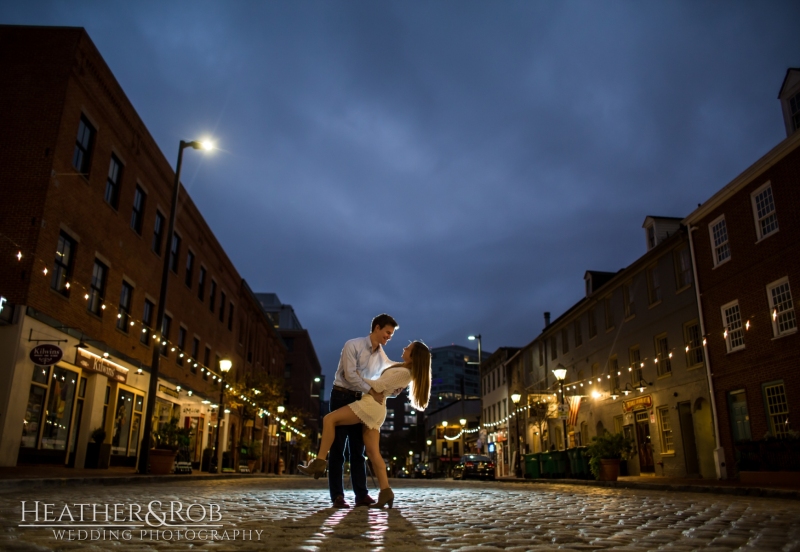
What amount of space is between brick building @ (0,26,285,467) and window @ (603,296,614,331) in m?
19.2

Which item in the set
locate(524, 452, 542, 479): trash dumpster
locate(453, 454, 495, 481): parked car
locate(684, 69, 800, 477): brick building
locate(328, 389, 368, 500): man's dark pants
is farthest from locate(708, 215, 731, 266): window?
locate(453, 454, 495, 481): parked car

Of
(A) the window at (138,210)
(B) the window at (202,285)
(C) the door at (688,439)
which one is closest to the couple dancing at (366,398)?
(A) the window at (138,210)

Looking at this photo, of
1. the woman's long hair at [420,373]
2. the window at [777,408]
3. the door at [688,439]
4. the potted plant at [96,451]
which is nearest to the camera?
the woman's long hair at [420,373]

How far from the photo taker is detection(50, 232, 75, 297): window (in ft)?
56.7

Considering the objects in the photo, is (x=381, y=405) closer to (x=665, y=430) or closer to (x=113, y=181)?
(x=113, y=181)

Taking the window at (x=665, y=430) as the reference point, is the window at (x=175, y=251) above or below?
above

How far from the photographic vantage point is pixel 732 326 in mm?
20516

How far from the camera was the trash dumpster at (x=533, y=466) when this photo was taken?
1173 inches

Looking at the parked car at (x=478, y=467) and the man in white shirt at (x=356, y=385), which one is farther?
the parked car at (x=478, y=467)

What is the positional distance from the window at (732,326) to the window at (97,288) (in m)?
18.8

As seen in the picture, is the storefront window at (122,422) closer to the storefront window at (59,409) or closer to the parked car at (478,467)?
the storefront window at (59,409)

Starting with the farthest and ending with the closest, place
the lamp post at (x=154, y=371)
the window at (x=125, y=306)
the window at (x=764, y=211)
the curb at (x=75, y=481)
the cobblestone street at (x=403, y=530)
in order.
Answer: the window at (x=125, y=306), the window at (x=764, y=211), the lamp post at (x=154, y=371), the curb at (x=75, y=481), the cobblestone street at (x=403, y=530)

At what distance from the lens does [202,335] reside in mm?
32344

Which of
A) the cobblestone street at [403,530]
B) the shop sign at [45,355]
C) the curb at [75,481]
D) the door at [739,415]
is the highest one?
the shop sign at [45,355]
